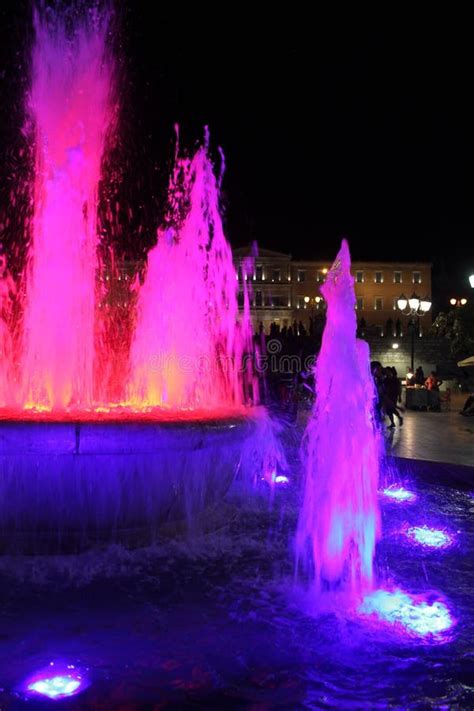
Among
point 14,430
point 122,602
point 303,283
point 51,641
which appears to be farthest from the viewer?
point 303,283

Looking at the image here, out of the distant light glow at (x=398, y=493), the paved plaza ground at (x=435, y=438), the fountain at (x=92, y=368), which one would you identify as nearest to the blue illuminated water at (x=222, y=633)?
the fountain at (x=92, y=368)

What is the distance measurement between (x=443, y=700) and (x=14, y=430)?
120 inches

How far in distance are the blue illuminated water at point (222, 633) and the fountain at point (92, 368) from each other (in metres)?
0.39

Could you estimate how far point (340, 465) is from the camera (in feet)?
16.4

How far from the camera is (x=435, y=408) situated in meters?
21.5

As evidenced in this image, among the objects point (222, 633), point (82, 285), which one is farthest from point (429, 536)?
point (82, 285)

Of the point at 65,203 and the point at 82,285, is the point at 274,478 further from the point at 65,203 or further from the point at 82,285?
the point at 65,203

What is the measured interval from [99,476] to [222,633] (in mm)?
1597

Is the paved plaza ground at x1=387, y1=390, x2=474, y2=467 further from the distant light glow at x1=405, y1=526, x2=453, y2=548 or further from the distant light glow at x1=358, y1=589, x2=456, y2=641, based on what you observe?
the distant light glow at x1=358, y1=589, x2=456, y2=641

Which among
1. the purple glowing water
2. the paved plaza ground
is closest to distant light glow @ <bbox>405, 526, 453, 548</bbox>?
the purple glowing water

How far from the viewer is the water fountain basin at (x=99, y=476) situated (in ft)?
14.6

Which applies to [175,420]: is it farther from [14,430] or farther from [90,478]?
[14,430]

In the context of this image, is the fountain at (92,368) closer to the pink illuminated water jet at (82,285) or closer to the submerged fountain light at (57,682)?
the pink illuminated water jet at (82,285)

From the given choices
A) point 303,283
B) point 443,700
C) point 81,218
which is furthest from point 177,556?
point 303,283
